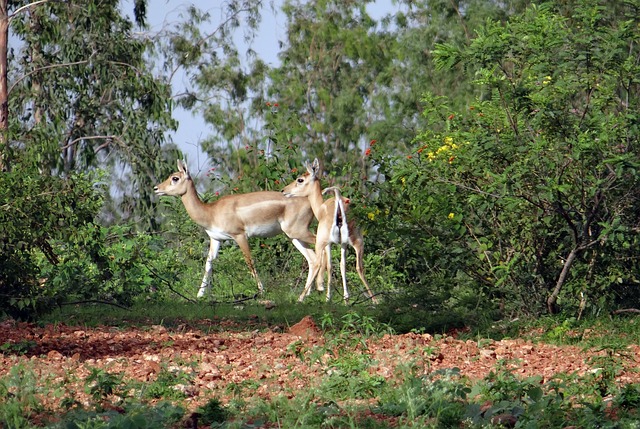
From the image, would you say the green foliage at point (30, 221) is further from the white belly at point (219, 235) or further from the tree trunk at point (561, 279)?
the white belly at point (219, 235)

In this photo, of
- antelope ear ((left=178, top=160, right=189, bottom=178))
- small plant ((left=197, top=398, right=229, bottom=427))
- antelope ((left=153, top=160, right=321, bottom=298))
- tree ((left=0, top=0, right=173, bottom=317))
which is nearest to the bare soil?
small plant ((left=197, top=398, right=229, bottom=427))

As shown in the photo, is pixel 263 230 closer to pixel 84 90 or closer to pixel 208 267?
pixel 208 267

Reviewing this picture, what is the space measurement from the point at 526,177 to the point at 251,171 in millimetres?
25144

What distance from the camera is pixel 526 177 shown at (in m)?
10.4

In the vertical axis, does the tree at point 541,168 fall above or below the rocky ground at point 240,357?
above

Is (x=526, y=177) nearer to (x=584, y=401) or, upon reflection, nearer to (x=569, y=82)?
(x=569, y=82)

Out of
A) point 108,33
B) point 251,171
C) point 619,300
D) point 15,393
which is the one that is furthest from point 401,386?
point 251,171

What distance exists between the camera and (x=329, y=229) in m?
15.8

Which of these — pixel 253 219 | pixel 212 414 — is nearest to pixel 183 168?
pixel 253 219

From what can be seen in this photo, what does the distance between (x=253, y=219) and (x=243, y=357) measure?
8664mm

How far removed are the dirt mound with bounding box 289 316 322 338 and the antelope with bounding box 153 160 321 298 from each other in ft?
22.4

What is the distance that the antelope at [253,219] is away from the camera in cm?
1742

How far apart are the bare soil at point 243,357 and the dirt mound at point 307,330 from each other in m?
0.01

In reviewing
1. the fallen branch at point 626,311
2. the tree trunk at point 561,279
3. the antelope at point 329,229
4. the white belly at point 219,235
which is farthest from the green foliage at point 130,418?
the white belly at point 219,235
